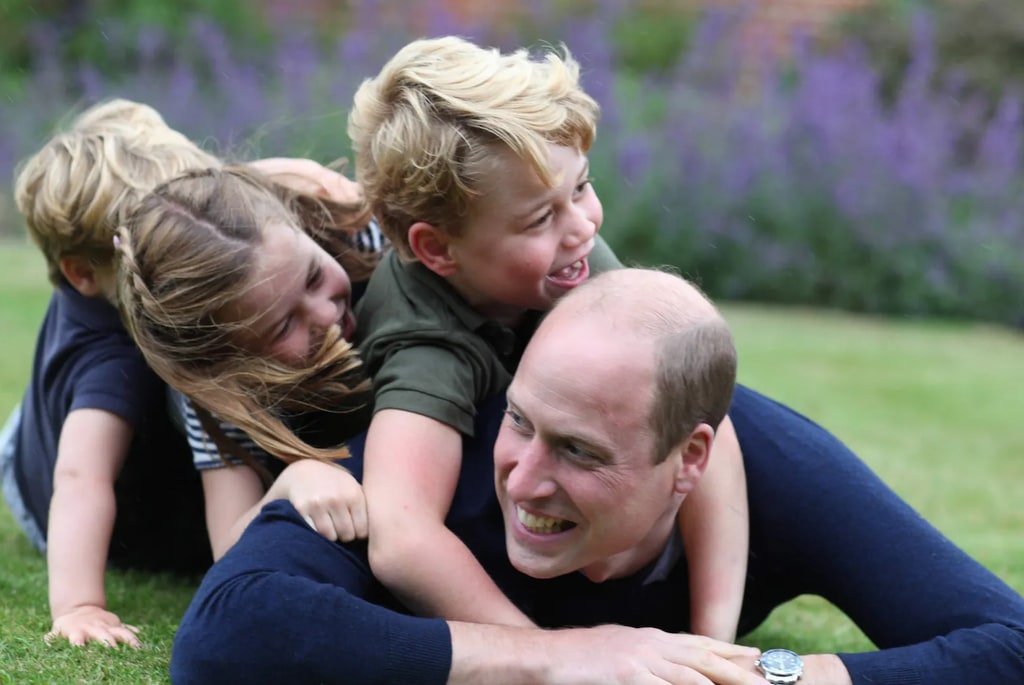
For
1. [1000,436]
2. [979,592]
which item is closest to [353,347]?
[979,592]

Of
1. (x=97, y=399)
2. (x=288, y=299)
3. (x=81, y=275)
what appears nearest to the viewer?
(x=288, y=299)

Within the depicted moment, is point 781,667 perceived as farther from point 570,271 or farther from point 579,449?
point 570,271

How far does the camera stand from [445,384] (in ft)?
9.37

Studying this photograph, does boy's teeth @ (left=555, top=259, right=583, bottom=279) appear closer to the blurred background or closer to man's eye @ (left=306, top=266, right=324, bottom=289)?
man's eye @ (left=306, top=266, right=324, bottom=289)

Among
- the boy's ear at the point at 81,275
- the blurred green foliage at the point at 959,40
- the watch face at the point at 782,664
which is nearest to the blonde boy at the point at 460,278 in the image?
the watch face at the point at 782,664

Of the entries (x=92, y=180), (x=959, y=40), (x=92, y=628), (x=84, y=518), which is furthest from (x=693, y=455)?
(x=959, y=40)

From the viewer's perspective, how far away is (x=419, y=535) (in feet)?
8.87

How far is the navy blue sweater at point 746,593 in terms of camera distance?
2.53m

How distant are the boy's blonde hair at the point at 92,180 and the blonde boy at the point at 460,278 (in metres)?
0.62

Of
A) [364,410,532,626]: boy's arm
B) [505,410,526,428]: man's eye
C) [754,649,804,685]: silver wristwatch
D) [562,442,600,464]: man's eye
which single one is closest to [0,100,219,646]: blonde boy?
[364,410,532,626]: boy's arm

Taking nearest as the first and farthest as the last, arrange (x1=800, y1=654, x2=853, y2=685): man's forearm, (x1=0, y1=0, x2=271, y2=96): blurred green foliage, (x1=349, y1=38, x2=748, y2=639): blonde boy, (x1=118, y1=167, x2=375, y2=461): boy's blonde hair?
(x1=800, y1=654, x2=853, y2=685): man's forearm → (x1=349, y1=38, x2=748, y2=639): blonde boy → (x1=118, y1=167, x2=375, y2=461): boy's blonde hair → (x1=0, y1=0, x2=271, y2=96): blurred green foliage

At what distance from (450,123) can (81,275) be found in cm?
120

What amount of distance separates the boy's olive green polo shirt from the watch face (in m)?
0.76

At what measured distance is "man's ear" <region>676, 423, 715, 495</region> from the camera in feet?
8.84
